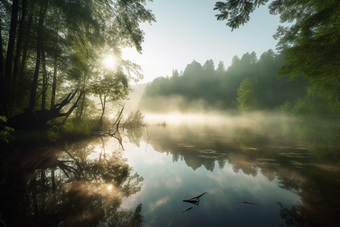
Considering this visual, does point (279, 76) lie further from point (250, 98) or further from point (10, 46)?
point (250, 98)

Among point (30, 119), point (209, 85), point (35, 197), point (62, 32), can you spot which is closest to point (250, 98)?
point (209, 85)

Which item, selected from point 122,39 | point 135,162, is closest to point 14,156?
point 135,162

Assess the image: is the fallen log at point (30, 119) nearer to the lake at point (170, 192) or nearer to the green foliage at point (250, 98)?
the lake at point (170, 192)

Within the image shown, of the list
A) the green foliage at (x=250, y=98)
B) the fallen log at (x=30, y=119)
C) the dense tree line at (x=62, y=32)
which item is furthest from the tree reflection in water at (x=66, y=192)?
the green foliage at (x=250, y=98)

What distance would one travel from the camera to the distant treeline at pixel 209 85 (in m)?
57.4

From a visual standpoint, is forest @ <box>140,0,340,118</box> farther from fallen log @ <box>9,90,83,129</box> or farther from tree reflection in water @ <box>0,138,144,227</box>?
fallen log @ <box>9,90,83,129</box>

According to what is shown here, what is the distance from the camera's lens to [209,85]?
78.6 metres

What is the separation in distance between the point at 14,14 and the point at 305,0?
16283 mm

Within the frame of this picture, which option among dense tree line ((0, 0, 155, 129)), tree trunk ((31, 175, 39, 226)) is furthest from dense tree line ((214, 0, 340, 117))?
tree trunk ((31, 175, 39, 226))

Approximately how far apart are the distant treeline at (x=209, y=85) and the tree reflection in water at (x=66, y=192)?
193ft

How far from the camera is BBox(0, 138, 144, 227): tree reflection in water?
2377 millimetres

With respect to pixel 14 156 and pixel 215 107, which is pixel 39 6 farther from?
pixel 215 107

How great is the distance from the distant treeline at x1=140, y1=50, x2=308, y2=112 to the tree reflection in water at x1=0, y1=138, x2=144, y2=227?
58.7 metres

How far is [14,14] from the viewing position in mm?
6301
